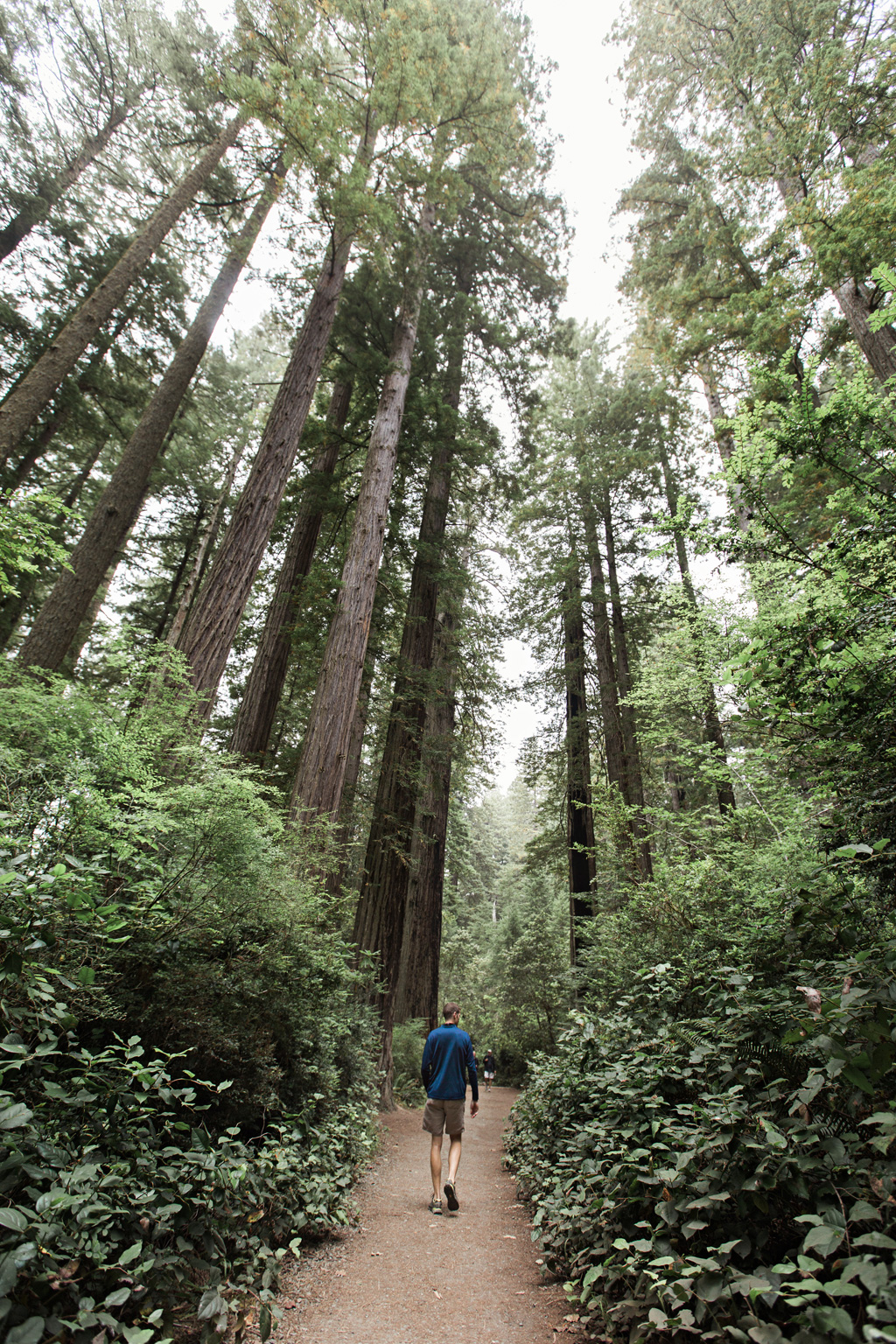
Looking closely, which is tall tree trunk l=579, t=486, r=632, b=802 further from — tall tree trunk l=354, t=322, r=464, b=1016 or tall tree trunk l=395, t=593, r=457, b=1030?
tall tree trunk l=354, t=322, r=464, b=1016

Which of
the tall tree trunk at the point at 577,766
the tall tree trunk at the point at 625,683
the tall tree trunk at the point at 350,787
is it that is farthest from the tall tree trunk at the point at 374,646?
the tall tree trunk at the point at 625,683

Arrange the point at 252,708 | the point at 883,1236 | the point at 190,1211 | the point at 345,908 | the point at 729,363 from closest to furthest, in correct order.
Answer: the point at 883,1236, the point at 190,1211, the point at 345,908, the point at 252,708, the point at 729,363

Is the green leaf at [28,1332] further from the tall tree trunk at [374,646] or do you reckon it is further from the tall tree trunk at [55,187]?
the tall tree trunk at [55,187]

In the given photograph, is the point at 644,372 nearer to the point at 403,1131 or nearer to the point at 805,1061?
the point at 805,1061

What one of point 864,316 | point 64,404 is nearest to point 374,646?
point 864,316

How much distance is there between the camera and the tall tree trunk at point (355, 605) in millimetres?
6523

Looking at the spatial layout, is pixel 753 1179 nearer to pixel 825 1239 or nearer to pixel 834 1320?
pixel 825 1239

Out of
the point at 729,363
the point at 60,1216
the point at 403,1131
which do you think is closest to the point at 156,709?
the point at 60,1216

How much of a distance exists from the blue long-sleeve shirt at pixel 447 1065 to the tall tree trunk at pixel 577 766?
553cm

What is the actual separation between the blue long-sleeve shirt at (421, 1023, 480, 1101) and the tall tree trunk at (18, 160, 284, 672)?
22.6ft

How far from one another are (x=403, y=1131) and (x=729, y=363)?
13506 millimetres

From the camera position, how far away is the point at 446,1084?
507cm

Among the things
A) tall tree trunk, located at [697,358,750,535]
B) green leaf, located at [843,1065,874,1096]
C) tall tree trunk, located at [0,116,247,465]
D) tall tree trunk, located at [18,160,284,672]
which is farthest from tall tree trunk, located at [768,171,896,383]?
tall tree trunk, located at [0,116,247,465]

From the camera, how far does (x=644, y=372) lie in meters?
14.9
